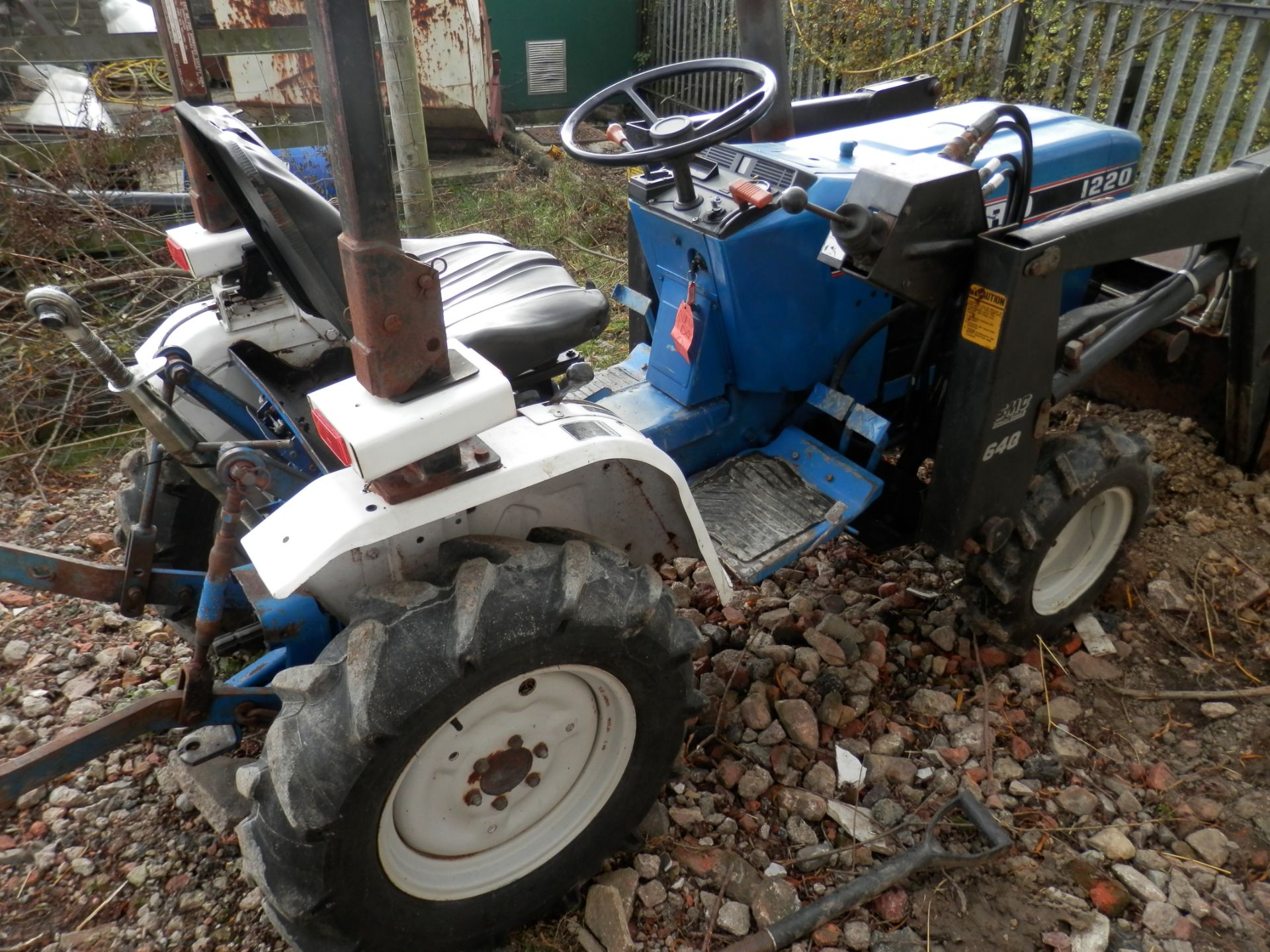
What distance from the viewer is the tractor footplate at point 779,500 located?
2.33 m

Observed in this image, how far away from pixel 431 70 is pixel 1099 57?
442 centimetres

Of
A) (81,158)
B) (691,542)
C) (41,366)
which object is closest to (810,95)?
(81,158)

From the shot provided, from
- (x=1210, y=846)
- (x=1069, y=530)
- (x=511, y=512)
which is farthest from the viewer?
(x=1069, y=530)

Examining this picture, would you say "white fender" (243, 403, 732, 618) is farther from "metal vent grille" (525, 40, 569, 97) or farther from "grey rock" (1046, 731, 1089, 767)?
"metal vent grille" (525, 40, 569, 97)

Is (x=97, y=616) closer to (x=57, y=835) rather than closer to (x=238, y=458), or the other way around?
(x=57, y=835)

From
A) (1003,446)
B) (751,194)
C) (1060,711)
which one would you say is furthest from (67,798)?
(1060,711)

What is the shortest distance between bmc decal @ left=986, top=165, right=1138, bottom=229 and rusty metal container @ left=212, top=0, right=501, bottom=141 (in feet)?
13.0

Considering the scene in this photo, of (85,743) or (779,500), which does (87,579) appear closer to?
(85,743)

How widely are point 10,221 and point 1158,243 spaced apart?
432 centimetres

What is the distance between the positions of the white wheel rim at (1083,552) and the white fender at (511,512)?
118cm

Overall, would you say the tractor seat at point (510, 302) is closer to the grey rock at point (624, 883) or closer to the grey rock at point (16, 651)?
the grey rock at point (624, 883)

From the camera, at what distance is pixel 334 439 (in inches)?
57.9

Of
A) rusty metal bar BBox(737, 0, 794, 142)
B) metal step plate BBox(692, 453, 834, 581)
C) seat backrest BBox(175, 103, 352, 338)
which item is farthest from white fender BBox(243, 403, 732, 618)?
→ rusty metal bar BBox(737, 0, 794, 142)

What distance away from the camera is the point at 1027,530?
2.37m
